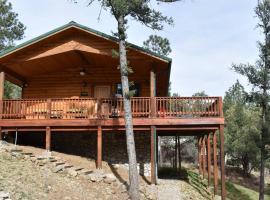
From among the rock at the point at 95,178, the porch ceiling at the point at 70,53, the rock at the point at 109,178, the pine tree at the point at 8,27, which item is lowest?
the rock at the point at 109,178

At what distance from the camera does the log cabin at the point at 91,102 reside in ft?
61.4

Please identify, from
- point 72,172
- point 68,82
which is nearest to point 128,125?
point 72,172

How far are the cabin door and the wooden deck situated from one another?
1.62 metres

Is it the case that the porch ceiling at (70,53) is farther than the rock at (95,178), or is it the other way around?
the porch ceiling at (70,53)

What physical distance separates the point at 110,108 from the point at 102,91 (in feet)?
8.70

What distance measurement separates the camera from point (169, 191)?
17656 millimetres

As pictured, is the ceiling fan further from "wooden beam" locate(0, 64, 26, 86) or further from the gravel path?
the gravel path

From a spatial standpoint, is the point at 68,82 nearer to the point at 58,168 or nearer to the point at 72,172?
the point at 58,168

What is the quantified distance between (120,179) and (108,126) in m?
2.71

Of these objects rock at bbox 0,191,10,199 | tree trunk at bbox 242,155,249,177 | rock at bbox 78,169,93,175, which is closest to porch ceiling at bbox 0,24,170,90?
rock at bbox 78,169,93,175

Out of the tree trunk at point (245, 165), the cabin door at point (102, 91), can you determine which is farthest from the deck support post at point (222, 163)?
the tree trunk at point (245, 165)

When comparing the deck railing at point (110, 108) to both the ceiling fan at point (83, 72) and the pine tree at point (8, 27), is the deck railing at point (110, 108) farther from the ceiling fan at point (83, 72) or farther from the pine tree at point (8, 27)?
the pine tree at point (8, 27)

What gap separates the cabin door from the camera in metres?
22.8

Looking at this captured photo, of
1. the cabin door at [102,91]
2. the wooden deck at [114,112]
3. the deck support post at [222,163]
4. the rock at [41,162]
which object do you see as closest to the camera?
the rock at [41,162]
